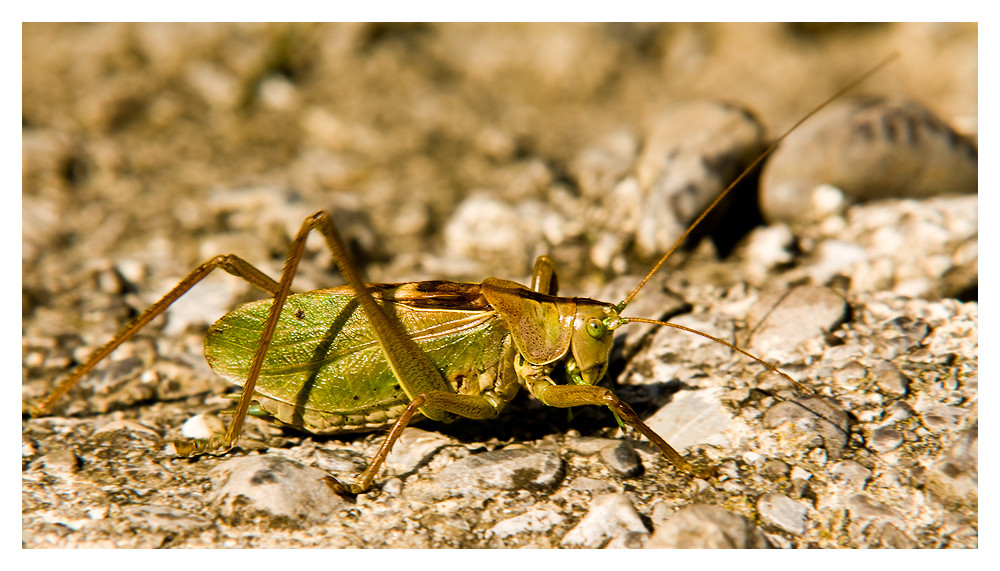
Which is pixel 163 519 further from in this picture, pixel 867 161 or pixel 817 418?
pixel 867 161

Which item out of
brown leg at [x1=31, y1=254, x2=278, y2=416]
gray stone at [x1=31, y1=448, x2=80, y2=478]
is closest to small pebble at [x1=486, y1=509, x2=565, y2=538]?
brown leg at [x1=31, y1=254, x2=278, y2=416]

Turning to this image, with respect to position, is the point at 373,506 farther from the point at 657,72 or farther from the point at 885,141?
the point at 657,72

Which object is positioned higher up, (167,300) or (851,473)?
(167,300)

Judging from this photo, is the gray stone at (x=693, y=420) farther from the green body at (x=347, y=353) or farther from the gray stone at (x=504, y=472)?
the green body at (x=347, y=353)

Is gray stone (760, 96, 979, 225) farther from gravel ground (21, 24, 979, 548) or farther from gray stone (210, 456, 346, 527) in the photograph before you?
gray stone (210, 456, 346, 527)

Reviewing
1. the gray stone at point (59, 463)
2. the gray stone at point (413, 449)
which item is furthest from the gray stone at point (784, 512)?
the gray stone at point (59, 463)

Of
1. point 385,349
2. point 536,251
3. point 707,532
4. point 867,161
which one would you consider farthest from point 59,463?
point 867,161

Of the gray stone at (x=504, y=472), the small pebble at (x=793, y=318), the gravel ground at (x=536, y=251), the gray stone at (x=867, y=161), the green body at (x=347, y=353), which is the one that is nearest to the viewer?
the gravel ground at (x=536, y=251)
